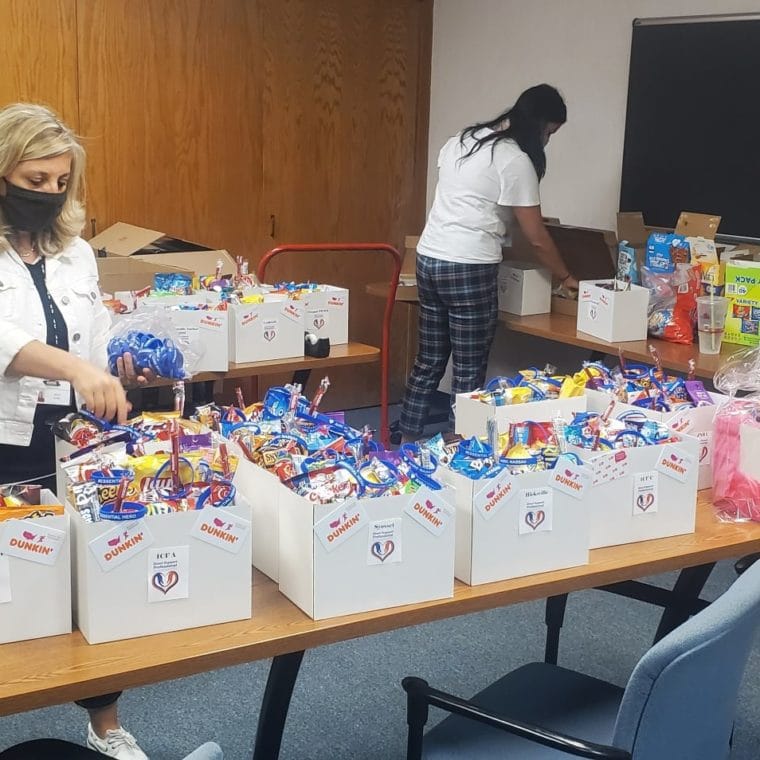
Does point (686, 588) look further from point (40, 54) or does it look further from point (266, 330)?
point (40, 54)

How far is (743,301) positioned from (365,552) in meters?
2.52

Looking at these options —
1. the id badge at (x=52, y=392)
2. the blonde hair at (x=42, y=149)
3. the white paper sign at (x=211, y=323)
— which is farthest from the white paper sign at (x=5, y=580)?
the white paper sign at (x=211, y=323)

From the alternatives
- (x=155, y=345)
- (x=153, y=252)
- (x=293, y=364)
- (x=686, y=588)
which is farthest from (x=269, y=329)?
(x=686, y=588)

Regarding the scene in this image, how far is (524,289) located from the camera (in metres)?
4.34

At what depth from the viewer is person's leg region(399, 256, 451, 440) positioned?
14.5 ft

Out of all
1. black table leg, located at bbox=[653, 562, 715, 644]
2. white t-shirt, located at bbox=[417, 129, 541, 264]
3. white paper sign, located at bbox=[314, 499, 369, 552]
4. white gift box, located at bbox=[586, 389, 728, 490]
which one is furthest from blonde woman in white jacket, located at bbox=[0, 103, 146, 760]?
white t-shirt, located at bbox=[417, 129, 541, 264]

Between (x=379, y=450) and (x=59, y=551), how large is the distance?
0.56 metres

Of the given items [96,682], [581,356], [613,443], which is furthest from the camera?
[581,356]

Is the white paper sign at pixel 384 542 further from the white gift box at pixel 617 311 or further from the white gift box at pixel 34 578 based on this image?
the white gift box at pixel 617 311

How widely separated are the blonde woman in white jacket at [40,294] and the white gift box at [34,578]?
69cm

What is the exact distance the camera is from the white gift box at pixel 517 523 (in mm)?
1649

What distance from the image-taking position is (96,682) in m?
1.37

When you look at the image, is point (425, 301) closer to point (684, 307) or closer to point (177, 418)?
point (684, 307)

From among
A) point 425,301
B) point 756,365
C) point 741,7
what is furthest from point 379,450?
point 741,7
